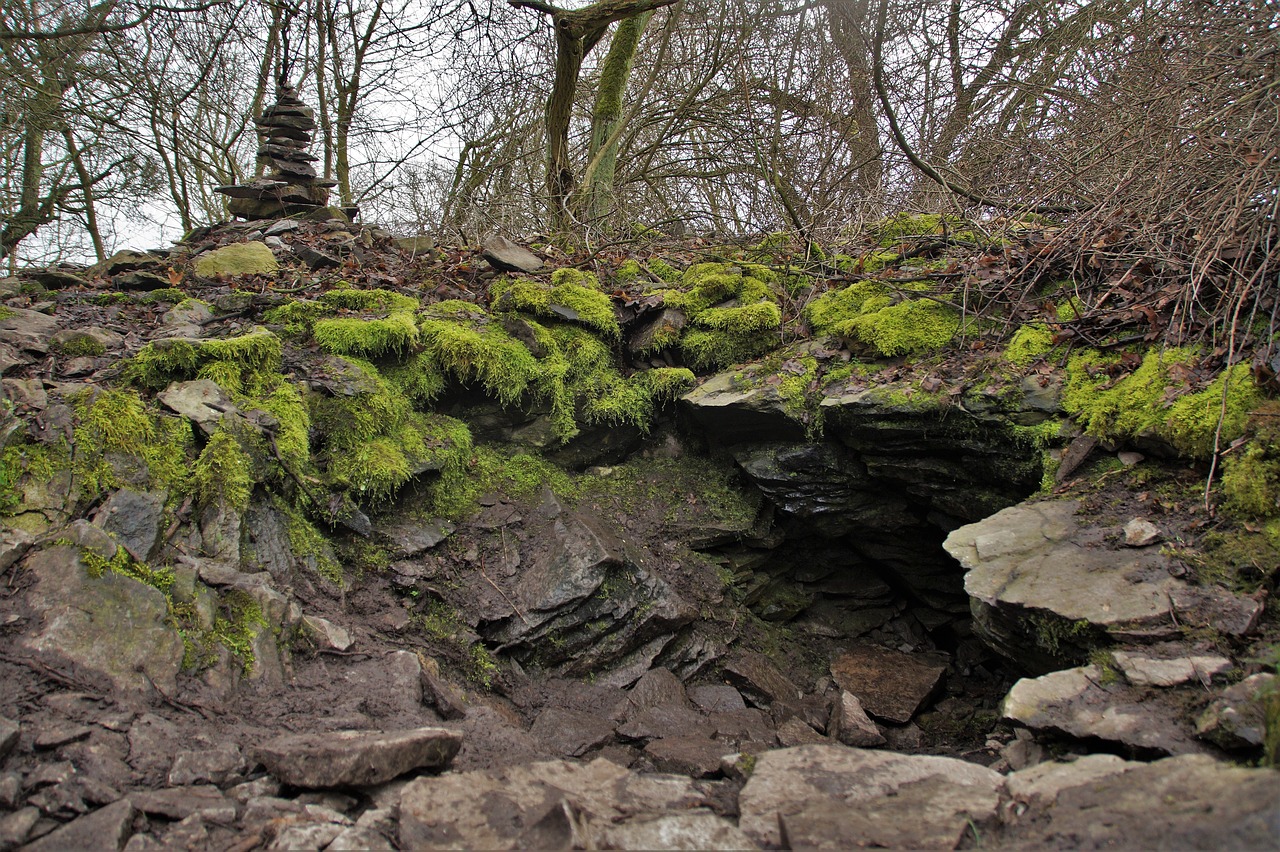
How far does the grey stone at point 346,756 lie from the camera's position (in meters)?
2.19

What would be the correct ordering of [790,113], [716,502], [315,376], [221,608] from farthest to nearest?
[790,113] → [716,502] → [315,376] → [221,608]

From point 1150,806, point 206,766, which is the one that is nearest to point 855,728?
point 1150,806

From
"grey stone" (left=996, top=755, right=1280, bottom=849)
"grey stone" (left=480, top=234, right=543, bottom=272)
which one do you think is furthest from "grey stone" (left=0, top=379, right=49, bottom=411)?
"grey stone" (left=996, top=755, right=1280, bottom=849)

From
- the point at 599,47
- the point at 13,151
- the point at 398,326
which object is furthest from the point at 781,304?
the point at 13,151

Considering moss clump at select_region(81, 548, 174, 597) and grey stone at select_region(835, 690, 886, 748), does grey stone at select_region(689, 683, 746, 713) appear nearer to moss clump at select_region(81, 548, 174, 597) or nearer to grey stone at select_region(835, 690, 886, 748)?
grey stone at select_region(835, 690, 886, 748)

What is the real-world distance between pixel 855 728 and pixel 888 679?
2.63 ft

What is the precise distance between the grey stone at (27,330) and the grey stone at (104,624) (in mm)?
1737

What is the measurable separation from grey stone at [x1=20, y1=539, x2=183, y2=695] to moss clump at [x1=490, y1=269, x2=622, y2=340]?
320 cm

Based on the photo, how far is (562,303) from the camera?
17.3 feet

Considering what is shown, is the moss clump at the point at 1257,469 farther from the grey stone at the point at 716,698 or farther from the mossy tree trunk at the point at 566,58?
the mossy tree trunk at the point at 566,58

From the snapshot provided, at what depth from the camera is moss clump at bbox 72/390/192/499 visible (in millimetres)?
3088

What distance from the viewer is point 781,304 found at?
557 cm

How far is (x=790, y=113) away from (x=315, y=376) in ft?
22.6

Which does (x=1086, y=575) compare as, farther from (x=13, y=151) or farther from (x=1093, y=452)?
(x=13, y=151)
